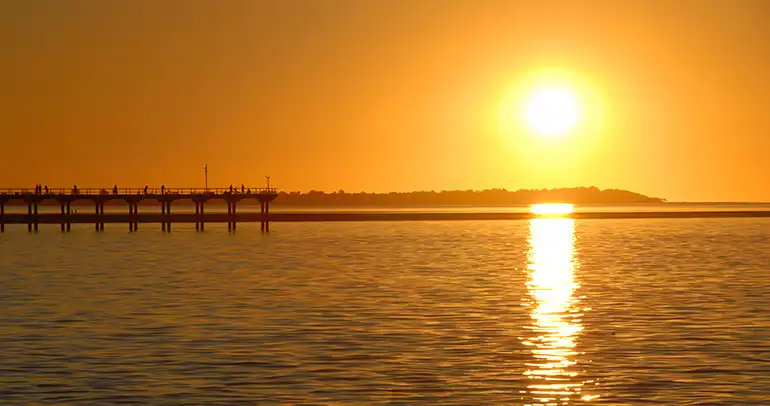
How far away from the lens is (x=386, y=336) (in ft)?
132

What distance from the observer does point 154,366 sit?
3288cm

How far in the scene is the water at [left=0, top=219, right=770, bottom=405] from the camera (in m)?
29.0

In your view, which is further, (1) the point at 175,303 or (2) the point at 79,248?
(2) the point at 79,248

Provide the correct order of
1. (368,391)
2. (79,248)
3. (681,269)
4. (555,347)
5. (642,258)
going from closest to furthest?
1. (368,391)
2. (555,347)
3. (681,269)
4. (642,258)
5. (79,248)

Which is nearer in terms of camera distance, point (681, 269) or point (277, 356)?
point (277, 356)

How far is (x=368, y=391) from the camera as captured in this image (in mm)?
28797

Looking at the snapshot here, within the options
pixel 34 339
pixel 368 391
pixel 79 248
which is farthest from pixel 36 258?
pixel 368 391

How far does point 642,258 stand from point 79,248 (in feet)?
194

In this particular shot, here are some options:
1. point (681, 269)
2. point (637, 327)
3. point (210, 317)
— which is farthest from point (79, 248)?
point (637, 327)

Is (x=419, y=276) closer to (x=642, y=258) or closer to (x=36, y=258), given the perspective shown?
(x=642, y=258)

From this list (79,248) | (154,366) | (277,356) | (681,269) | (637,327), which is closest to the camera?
(154,366)

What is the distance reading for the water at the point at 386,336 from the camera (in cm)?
2898

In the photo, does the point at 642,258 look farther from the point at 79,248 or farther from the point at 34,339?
the point at 34,339

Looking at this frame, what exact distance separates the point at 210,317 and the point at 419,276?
28.9 metres
